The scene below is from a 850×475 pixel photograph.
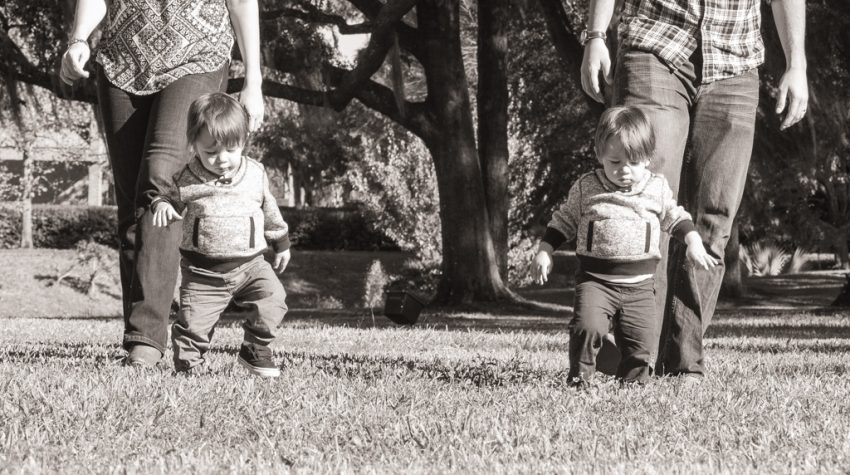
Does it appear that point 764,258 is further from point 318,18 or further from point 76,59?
point 76,59

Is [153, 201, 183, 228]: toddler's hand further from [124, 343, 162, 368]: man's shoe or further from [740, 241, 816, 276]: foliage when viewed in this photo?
[740, 241, 816, 276]: foliage

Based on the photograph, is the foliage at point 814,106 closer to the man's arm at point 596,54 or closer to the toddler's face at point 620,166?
the man's arm at point 596,54

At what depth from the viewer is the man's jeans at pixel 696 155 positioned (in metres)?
4.04

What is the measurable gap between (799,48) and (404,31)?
9.57m

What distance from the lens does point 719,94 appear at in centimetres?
408

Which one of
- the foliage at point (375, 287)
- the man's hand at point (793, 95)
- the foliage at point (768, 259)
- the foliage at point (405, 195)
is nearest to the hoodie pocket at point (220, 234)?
the man's hand at point (793, 95)

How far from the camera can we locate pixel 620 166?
12.9ft

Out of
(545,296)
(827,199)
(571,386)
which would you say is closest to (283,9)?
(545,296)

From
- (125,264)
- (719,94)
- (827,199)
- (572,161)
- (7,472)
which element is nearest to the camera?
(7,472)

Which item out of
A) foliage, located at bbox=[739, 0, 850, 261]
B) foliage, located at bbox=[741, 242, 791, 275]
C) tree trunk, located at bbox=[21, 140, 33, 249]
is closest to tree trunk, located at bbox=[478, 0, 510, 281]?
foliage, located at bbox=[739, 0, 850, 261]

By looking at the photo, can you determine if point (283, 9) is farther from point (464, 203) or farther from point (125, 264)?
point (125, 264)

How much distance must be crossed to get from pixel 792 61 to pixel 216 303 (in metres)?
2.49

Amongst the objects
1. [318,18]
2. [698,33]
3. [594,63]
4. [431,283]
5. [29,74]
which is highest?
[318,18]

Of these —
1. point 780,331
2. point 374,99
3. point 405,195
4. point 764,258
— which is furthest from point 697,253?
point 764,258
